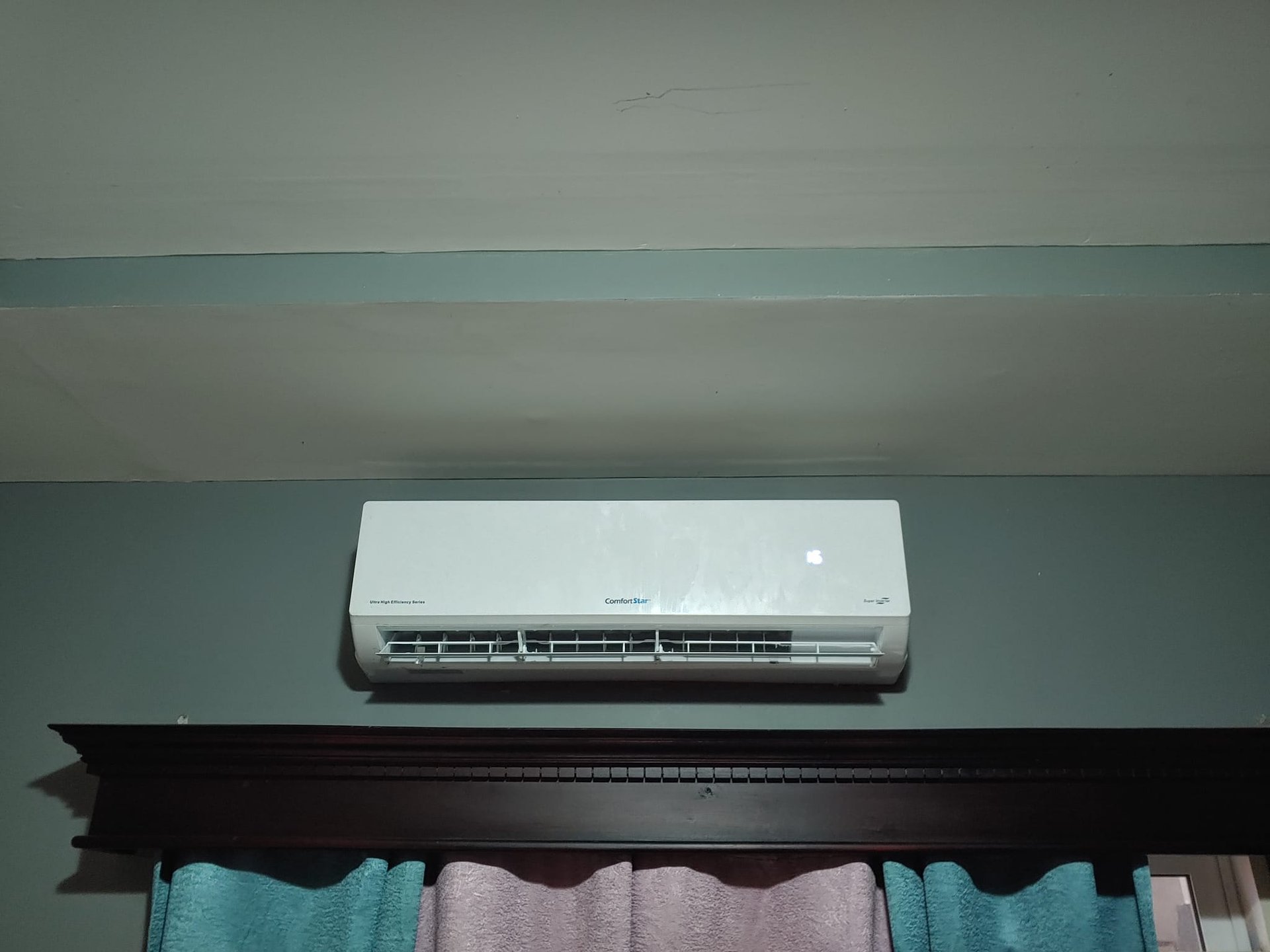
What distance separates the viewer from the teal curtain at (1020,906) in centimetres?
126

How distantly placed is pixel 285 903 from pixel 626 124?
3.40 ft

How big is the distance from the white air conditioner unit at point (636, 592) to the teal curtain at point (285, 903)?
252 mm

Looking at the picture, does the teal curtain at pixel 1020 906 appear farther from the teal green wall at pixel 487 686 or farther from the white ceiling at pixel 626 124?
the white ceiling at pixel 626 124

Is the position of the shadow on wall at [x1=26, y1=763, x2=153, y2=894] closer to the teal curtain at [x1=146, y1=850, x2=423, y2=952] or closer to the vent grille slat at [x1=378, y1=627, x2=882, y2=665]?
the teal curtain at [x1=146, y1=850, x2=423, y2=952]

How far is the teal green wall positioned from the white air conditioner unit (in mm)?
74

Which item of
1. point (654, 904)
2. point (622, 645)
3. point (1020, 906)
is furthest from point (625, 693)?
point (1020, 906)

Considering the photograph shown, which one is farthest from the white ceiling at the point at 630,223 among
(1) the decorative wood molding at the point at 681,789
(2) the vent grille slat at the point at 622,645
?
(1) the decorative wood molding at the point at 681,789

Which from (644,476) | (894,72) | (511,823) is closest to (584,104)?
(894,72)

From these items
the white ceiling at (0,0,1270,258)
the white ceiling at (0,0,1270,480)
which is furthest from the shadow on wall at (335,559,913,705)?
the white ceiling at (0,0,1270,258)

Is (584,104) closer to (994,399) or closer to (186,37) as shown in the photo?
(186,37)

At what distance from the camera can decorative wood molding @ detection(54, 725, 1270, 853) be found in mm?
1291

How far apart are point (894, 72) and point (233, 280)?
796 millimetres

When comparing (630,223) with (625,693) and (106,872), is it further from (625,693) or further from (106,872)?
(106,872)

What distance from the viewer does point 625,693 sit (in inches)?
56.4
